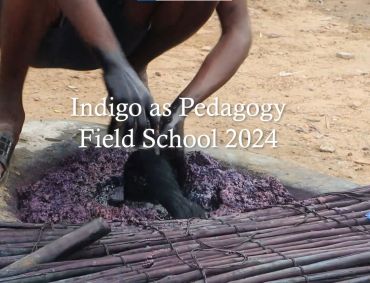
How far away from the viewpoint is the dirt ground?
3756 millimetres

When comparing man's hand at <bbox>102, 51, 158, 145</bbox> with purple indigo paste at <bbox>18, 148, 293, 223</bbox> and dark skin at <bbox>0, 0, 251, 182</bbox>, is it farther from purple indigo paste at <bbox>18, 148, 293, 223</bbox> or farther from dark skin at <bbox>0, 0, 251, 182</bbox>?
purple indigo paste at <bbox>18, 148, 293, 223</bbox>

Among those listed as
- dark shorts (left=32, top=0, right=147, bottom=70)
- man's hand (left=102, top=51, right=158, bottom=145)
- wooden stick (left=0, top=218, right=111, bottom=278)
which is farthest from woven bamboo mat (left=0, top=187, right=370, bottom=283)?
dark shorts (left=32, top=0, right=147, bottom=70)

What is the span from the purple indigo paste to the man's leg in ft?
0.52

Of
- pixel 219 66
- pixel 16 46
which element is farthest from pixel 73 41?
pixel 219 66

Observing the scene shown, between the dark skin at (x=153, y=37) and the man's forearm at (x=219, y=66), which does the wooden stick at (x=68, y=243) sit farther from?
the man's forearm at (x=219, y=66)

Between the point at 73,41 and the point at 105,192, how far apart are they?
0.44 meters

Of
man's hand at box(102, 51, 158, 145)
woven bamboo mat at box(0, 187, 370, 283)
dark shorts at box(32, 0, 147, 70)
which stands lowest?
woven bamboo mat at box(0, 187, 370, 283)

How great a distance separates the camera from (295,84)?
4527 mm

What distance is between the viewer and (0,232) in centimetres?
179

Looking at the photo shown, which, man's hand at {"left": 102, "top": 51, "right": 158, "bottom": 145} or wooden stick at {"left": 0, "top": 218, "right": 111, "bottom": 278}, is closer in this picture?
wooden stick at {"left": 0, "top": 218, "right": 111, "bottom": 278}

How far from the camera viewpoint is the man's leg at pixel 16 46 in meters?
2.23

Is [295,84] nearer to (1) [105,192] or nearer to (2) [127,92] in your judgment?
(1) [105,192]

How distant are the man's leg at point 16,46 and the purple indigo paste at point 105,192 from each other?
0.16 m

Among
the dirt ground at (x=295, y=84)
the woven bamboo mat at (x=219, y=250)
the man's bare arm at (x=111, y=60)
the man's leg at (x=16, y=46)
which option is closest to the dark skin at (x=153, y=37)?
the man's leg at (x=16, y=46)
